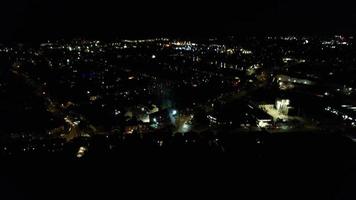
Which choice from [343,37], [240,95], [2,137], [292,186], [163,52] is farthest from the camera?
[343,37]

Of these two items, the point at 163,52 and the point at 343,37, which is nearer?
the point at 163,52

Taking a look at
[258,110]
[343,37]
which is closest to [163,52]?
[343,37]

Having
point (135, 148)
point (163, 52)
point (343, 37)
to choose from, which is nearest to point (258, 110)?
point (135, 148)

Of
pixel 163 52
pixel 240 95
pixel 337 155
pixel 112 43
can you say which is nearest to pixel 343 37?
pixel 163 52

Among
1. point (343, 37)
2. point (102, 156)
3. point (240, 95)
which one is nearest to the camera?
point (102, 156)

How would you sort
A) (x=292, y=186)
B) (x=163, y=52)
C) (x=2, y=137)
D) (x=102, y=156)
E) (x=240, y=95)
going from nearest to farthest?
(x=292, y=186) → (x=102, y=156) → (x=2, y=137) → (x=240, y=95) → (x=163, y=52)

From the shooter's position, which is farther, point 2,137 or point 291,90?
point 291,90

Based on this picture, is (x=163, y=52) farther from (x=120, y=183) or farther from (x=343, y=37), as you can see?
(x=120, y=183)

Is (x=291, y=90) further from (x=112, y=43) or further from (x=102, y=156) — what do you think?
(x=112, y=43)

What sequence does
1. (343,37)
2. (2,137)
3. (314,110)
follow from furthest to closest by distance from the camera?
(343,37)
(314,110)
(2,137)
